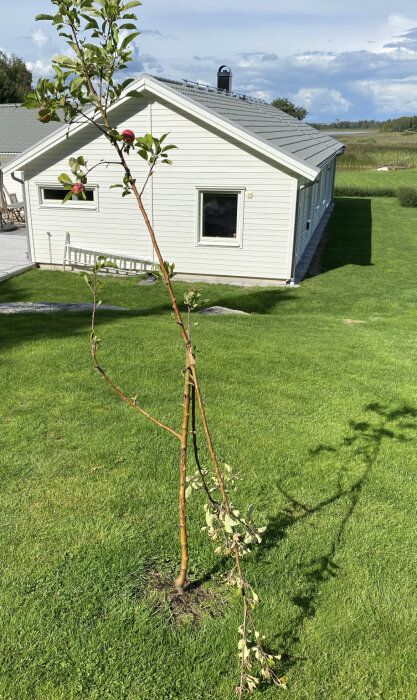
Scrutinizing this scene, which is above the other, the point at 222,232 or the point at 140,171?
the point at 140,171

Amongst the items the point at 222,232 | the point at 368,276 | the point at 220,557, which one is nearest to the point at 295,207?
the point at 222,232

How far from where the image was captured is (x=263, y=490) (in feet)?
13.6

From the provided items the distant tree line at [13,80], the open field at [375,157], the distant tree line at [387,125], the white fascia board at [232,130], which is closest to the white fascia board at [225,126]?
the white fascia board at [232,130]

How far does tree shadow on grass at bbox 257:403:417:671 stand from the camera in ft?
10.0

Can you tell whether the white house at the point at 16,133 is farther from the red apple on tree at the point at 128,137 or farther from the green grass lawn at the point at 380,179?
the red apple on tree at the point at 128,137

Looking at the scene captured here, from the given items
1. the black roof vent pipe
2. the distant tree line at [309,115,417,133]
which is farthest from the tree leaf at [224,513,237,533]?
the distant tree line at [309,115,417,133]

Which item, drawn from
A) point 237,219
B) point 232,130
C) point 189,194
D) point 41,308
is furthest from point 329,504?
point 189,194

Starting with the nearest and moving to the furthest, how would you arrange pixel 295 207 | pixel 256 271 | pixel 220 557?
pixel 220 557
pixel 295 207
pixel 256 271

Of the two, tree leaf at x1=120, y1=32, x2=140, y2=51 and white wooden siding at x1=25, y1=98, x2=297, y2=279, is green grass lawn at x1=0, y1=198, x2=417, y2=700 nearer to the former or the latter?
tree leaf at x1=120, y1=32, x2=140, y2=51

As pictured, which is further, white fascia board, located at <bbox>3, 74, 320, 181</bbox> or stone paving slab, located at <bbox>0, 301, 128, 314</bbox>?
white fascia board, located at <bbox>3, 74, 320, 181</bbox>

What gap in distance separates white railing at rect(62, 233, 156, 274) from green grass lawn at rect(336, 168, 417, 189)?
2672 centimetres

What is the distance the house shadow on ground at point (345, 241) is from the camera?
16.1 m

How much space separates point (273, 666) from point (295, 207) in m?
11.3

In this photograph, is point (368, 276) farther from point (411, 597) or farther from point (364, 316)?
point (411, 597)
